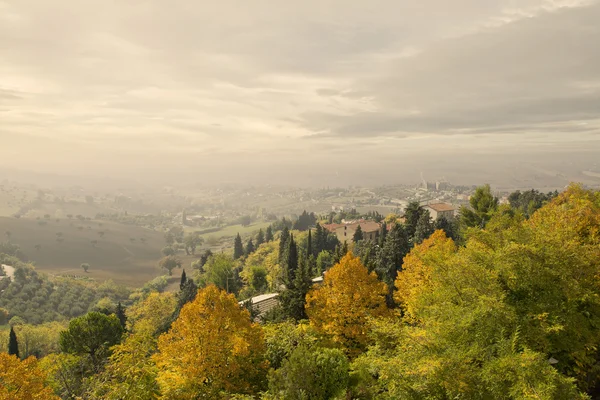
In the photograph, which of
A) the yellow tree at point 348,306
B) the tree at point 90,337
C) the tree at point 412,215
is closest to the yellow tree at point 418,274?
the yellow tree at point 348,306

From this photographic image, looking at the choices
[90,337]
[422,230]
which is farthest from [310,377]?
[422,230]

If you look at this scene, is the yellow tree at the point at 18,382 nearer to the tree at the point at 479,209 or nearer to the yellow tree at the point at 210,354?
the yellow tree at the point at 210,354

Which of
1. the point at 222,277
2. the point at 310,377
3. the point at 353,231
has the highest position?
the point at 310,377

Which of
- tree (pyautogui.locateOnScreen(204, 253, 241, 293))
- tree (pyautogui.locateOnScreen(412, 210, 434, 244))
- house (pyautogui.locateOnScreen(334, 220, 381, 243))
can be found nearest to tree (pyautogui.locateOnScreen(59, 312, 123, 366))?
tree (pyautogui.locateOnScreen(204, 253, 241, 293))

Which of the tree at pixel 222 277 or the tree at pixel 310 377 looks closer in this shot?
the tree at pixel 310 377

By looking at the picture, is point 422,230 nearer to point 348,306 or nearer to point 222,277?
point 348,306

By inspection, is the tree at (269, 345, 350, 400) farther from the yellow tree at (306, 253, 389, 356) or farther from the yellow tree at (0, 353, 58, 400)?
the yellow tree at (0, 353, 58, 400)
